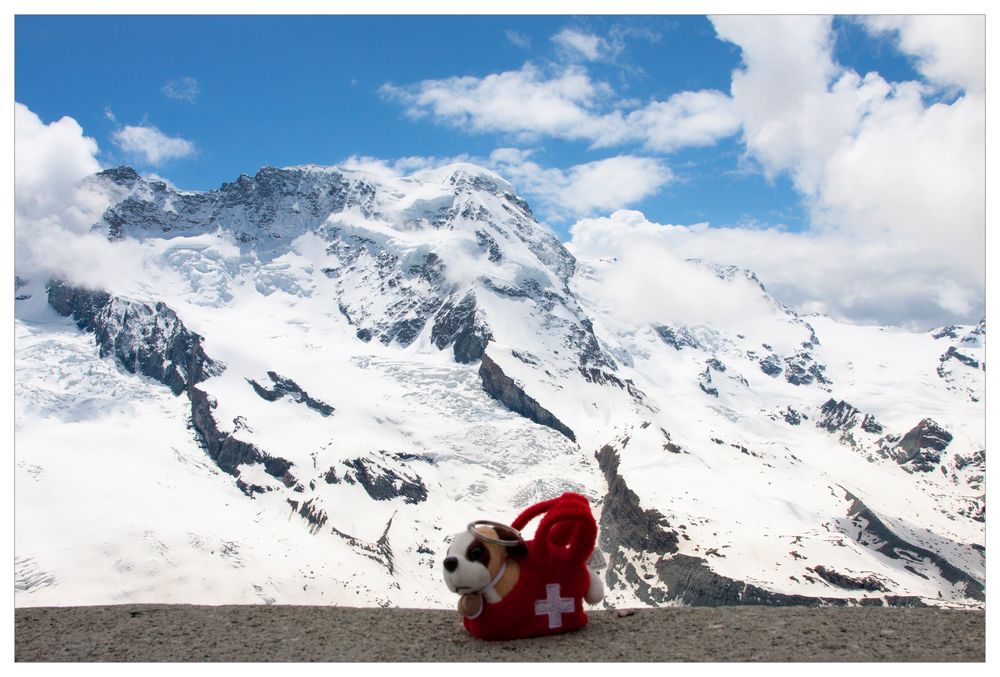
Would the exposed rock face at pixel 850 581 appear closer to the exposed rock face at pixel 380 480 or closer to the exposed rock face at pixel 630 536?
the exposed rock face at pixel 630 536

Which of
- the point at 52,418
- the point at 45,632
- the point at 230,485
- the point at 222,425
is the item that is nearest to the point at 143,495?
the point at 230,485

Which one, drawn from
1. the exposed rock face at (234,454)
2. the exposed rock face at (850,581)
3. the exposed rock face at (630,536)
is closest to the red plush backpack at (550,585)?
the exposed rock face at (630,536)

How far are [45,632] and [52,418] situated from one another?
211299 millimetres

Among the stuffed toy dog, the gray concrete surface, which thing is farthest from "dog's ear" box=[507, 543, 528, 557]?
the gray concrete surface

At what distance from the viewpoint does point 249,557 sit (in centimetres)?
13575

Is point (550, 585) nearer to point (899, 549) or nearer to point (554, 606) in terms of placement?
point (554, 606)

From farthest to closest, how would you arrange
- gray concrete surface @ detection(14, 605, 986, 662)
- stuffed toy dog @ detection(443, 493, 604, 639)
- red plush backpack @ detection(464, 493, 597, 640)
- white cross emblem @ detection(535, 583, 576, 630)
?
white cross emblem @ detection(535, 583, 576, 630), red plush backpack @ detection(464, 493, 597, 640), stuffed toy dog @ detection(443, 493, 604, 639), gray concrete surface @ detection(14, 605, 986, 662)

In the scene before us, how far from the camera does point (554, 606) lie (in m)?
12.8

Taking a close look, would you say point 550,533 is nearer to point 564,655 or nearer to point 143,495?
point 564,655

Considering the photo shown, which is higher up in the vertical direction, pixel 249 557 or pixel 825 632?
pixel 825 632

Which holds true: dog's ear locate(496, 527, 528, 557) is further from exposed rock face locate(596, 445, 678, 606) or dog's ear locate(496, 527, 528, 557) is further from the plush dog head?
exposed rock face locate(596, 445, 678, 606)

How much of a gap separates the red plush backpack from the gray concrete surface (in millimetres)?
242

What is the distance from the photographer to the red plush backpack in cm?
1254

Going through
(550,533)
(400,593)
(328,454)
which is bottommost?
(400,593)
